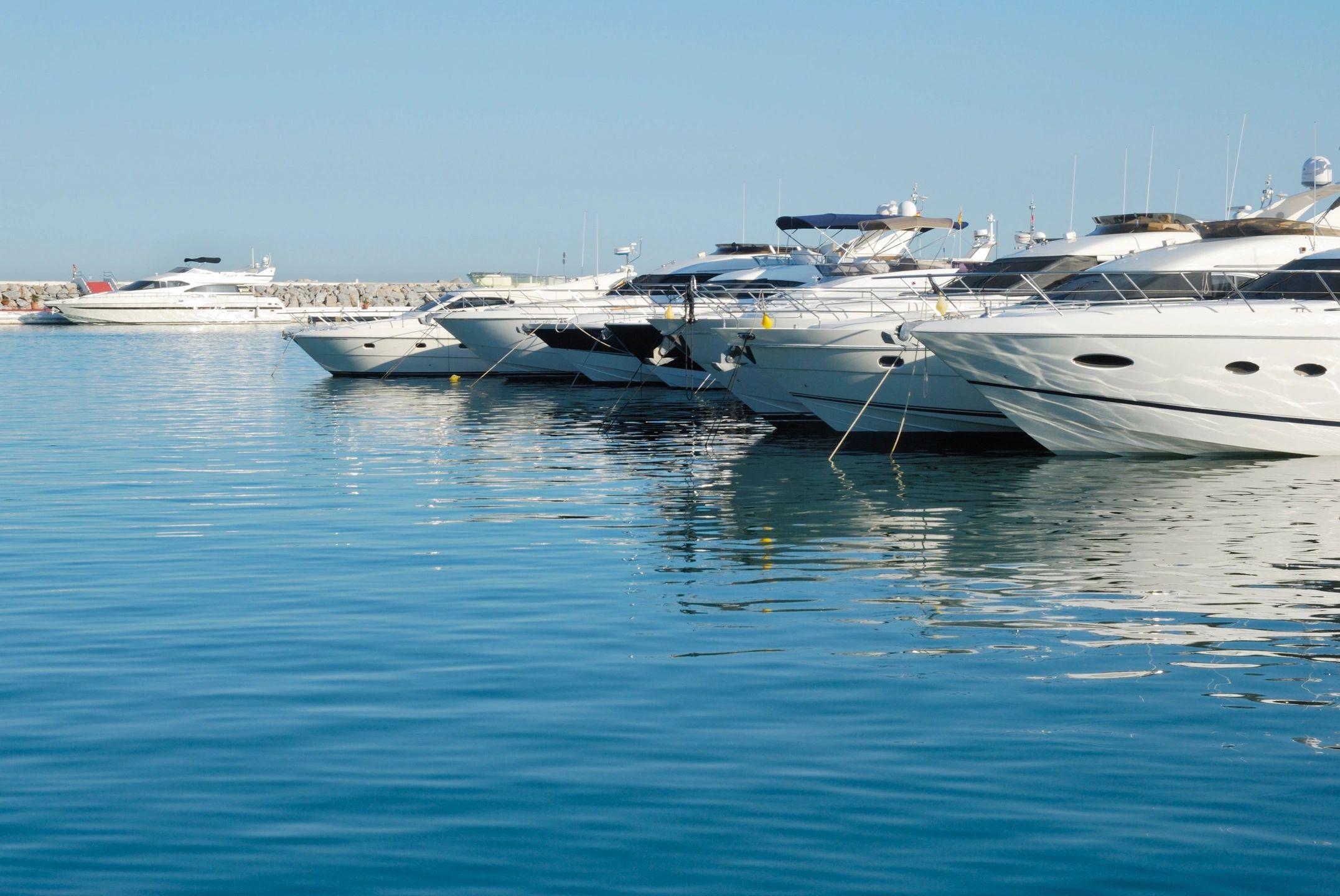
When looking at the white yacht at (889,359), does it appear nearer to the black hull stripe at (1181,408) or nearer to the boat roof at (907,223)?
the black hull stripe at (1181,408)

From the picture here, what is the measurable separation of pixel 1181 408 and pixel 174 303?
259 feet

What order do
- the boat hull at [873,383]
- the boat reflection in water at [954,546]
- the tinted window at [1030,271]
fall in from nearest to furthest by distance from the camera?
the boat reflection in water at [954,546] < the boat hull at [873,383] < the tinted window at [1030,271]

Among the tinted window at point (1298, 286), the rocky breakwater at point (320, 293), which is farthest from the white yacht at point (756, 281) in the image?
the rocky breakwater at point (320, 293)

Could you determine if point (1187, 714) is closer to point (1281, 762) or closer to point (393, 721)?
point (1281, 762)

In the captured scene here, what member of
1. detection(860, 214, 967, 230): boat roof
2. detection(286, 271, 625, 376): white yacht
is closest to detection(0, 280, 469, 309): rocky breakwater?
detection(286, 271, 625, 376): white yacht

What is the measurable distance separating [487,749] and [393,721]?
68 centimetres

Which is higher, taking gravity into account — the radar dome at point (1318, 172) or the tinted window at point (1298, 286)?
the radar dome at point (1318, 172)

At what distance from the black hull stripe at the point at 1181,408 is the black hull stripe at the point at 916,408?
254cm

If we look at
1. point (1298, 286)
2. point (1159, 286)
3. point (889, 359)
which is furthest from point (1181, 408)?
point (889, 359)

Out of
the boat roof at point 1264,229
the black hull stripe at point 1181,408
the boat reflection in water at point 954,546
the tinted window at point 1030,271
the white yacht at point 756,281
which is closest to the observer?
the boat reflection in water at point 954,546

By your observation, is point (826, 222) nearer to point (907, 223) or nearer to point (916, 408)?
point (907, 223)

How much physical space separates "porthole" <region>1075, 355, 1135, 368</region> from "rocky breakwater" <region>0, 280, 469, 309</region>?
317 feet

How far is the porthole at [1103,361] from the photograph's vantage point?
17516 mm

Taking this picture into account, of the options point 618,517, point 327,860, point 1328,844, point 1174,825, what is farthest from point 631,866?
point 618,517
